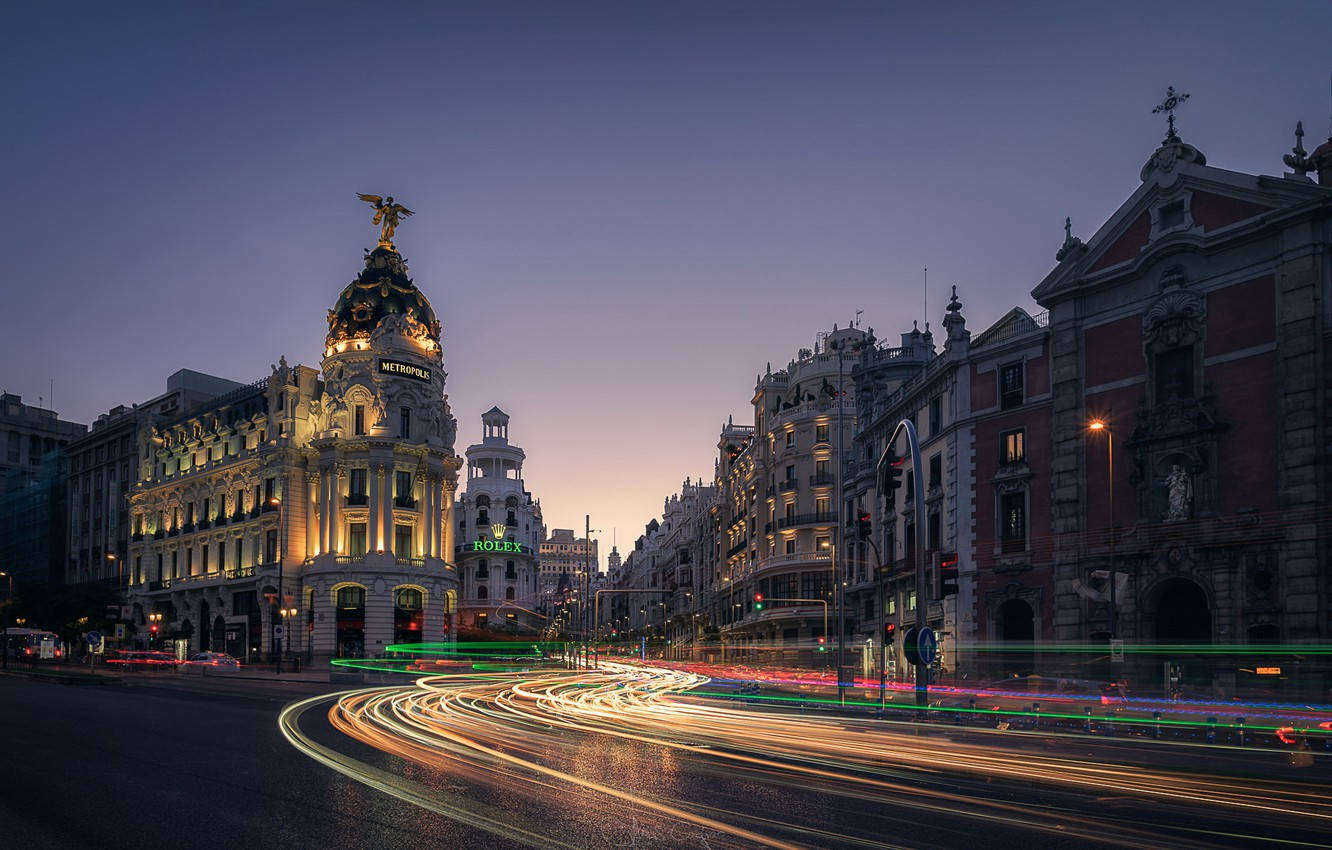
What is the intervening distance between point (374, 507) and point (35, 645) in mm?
26990

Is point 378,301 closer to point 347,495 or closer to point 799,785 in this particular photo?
point 347,495

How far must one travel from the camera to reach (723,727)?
83.0 ft

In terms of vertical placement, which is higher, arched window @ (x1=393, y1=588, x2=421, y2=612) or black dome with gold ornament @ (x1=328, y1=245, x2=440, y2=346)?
black dome with gold ornament @ (x1=328, y1=245, x2=440, y2=346)

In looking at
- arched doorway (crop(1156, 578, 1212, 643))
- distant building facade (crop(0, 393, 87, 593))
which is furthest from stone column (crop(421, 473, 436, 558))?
arched doorway (crop(1156, 578, 1212, 643))

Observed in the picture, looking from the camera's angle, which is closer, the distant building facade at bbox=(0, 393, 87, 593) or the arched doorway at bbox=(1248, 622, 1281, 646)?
the arched doorway at bbox=(1248, 622, 1281, 646)

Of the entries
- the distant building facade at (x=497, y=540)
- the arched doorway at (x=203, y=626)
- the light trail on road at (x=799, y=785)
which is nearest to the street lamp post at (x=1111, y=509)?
the light trail on road at (x=799, y=785)

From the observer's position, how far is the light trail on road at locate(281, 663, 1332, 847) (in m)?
11.9

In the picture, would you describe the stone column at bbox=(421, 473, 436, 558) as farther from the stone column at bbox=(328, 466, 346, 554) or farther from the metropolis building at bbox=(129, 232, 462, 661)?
the stone column at bbox=(328, 466, 346, 554)

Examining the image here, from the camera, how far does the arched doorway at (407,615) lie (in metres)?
76.2

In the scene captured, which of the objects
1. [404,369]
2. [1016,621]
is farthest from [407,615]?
[1016,621]

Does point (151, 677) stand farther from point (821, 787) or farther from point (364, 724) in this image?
point (821, 787)

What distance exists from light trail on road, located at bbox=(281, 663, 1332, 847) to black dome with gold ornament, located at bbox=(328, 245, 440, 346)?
5504 cm

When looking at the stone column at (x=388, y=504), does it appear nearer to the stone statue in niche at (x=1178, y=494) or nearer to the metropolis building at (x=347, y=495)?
the metropolis building at (x=347, y=495)

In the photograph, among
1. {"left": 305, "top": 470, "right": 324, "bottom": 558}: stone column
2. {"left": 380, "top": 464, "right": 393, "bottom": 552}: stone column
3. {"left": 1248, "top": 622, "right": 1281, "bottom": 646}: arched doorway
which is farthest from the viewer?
{"left": 305, "top": 470, "right": 324, "bottom": 558}: stone column
